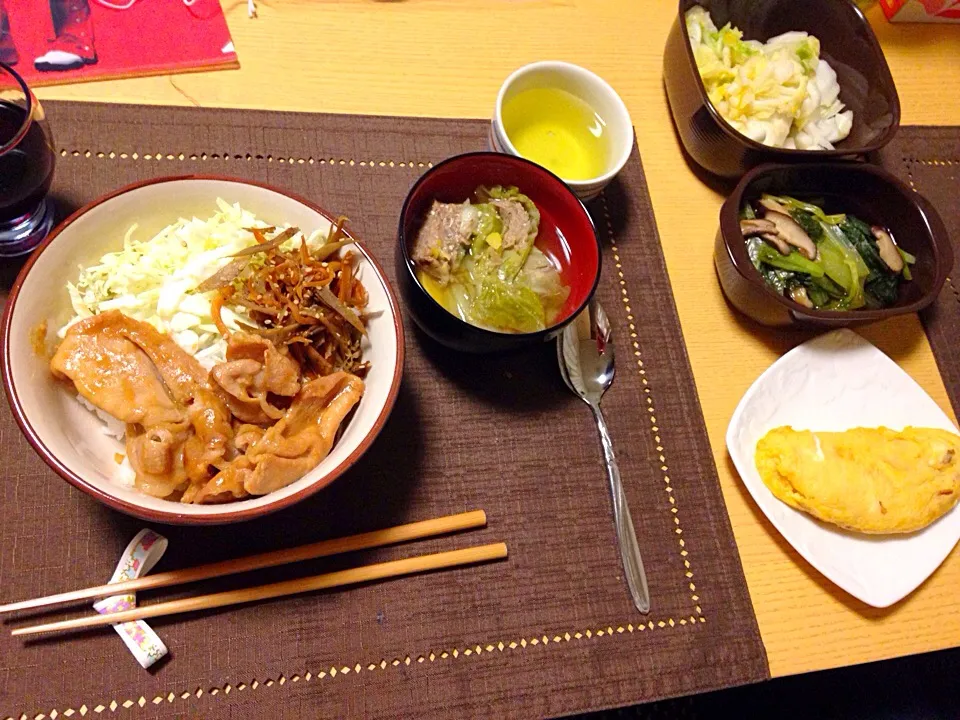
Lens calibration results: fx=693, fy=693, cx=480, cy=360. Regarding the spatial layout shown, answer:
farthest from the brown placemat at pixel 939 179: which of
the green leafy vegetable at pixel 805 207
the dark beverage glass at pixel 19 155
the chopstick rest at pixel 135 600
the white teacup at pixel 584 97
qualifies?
the dark beverage glass at pixel 19 155

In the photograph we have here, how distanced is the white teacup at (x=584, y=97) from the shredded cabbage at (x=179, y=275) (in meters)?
0.54

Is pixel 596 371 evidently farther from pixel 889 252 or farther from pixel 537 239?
pixel 889 252

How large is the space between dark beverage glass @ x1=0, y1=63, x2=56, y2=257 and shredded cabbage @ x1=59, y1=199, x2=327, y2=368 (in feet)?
0.56

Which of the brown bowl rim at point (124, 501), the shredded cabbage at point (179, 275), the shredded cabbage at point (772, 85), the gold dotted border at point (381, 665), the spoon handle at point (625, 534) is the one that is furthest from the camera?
the shredded cabbage at point (772, 85)

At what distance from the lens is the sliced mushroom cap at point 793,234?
57.9 inches

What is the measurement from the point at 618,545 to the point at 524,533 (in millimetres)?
174

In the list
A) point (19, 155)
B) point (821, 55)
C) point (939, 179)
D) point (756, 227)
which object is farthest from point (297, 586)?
point (939, 179)

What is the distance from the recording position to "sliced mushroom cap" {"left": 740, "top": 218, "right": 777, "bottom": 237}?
148 centimetres

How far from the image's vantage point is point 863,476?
1304mm

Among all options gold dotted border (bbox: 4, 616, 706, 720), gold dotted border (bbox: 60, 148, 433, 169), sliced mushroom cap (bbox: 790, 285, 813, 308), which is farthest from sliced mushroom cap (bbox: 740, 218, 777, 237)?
gold dotted border (bbox: 4, 616, 706, 720)

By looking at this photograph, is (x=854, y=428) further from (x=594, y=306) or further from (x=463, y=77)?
(x=463, y=77)

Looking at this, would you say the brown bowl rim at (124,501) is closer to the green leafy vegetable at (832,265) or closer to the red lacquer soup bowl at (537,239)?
the red lacquer soup bowl at (537,239)

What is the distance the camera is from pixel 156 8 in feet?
4.78

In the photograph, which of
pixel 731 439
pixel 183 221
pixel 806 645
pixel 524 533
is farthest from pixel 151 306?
pixel 806 645
